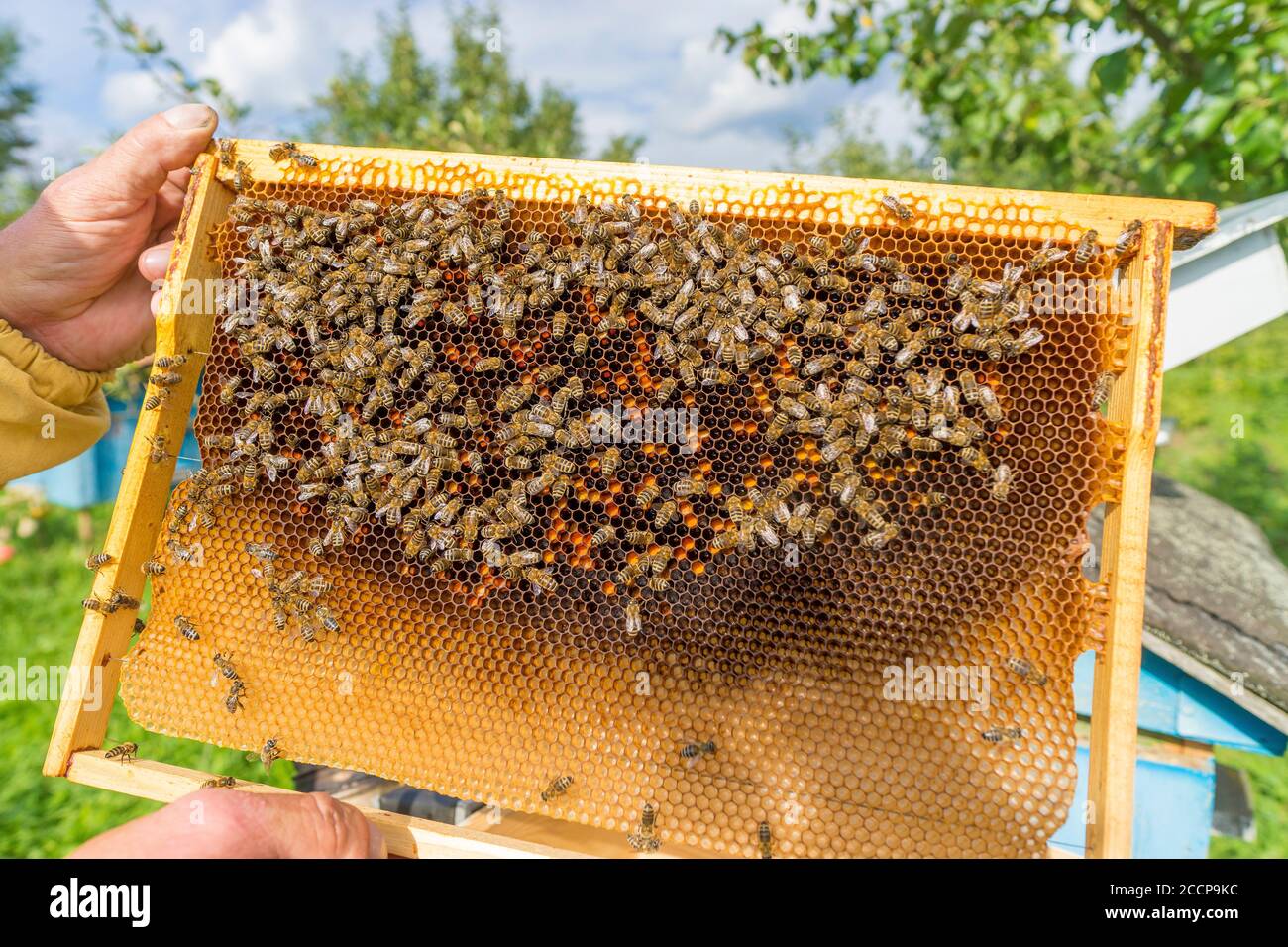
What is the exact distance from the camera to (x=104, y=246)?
12.1 feet

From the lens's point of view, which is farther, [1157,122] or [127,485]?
[1157,122]

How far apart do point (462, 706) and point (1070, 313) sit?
2.86m

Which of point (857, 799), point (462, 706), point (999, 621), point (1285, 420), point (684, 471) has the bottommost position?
point (857, 799)

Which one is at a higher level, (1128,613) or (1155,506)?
(1155,506)

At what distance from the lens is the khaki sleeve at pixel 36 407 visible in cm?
360

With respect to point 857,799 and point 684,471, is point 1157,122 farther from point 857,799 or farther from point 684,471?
point 857,799

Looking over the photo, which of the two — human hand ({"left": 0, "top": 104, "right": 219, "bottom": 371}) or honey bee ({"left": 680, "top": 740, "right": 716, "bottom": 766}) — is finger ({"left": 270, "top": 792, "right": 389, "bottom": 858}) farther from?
human hand ({"left": 0, "top": 104, "right": 219, "bottom": 371})

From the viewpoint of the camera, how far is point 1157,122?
525cm

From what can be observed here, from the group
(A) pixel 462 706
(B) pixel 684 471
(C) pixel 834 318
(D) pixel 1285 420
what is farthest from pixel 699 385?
(D) pixel 1285 420

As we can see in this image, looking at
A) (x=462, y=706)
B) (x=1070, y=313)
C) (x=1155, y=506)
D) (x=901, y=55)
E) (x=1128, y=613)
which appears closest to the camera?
(x=1128, y=613)

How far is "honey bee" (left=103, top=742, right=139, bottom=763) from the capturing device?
2.81m

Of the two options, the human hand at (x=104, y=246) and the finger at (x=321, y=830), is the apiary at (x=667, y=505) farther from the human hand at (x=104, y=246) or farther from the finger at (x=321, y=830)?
the human hand at (x=104, y=246)

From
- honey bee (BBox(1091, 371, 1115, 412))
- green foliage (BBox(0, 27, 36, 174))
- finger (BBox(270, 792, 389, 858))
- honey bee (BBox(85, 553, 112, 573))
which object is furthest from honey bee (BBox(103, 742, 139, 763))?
green foliage (BBox(0, 27, 36, 174))

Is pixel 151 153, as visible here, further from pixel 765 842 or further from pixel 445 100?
pixel 445 100
